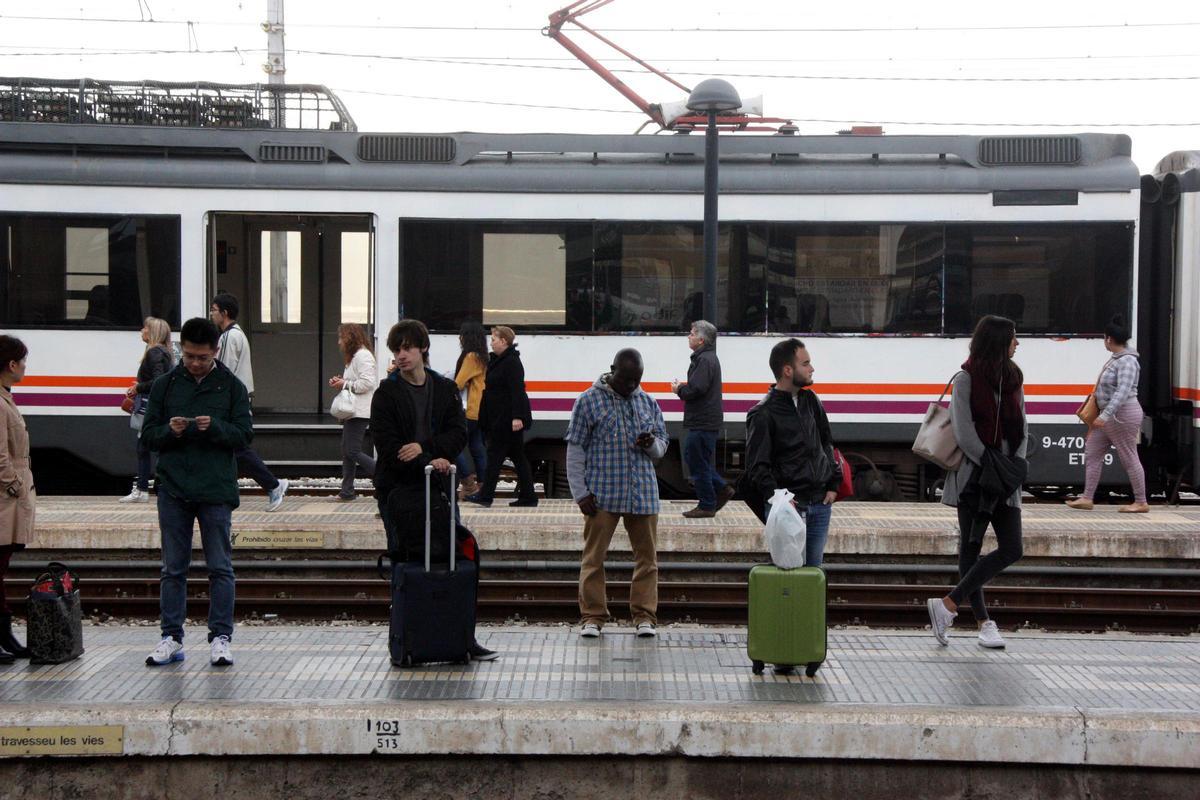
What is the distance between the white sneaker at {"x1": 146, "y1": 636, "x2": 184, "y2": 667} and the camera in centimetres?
622

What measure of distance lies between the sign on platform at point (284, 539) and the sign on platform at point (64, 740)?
14.6 ft

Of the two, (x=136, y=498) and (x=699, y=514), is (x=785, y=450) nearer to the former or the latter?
(x=699, y=514)

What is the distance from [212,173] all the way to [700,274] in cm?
461

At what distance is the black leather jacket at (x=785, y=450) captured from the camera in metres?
6.64

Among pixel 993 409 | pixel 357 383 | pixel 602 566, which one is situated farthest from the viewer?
pixel 357 383

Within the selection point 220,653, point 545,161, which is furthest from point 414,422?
point 545,161

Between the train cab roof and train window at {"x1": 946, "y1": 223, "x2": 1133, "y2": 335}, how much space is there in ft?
1.38

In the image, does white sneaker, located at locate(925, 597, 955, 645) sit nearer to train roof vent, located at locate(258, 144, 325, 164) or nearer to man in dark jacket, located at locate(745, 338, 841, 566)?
man in dark jacket, located at locate(745, 338, 841, 566)

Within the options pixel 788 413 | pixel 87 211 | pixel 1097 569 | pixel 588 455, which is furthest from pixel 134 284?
pixel 1097 569

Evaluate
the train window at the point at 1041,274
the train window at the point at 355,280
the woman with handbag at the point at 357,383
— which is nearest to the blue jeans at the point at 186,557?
the woman with handbag at the point at 357,383

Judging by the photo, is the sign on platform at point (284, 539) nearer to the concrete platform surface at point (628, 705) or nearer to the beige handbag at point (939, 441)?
the concrete platform surface at point (628, 705)

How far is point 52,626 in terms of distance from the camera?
6281 mm

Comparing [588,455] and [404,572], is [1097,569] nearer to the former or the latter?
[588,455]

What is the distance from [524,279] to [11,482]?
262 inches
